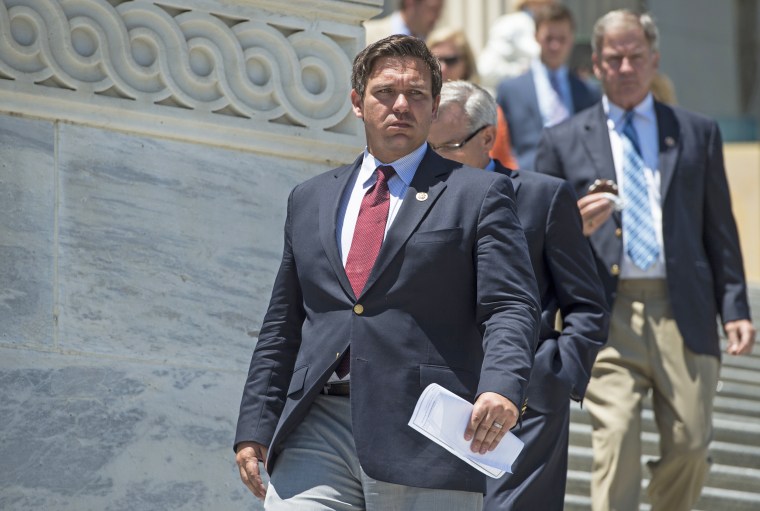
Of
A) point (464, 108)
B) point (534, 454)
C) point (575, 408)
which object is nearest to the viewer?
point (534, 454)

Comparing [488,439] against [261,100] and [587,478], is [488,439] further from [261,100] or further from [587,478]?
[587,478]

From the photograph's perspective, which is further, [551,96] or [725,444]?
[551,96]

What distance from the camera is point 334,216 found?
475 centimetres

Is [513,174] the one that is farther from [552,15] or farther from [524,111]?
[552,15]

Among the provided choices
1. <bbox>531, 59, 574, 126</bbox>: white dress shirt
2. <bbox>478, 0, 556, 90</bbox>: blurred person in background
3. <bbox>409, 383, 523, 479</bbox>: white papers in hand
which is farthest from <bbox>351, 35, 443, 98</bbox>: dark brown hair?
<bbox>478, 0, 556, 90</bbox>: blurred person in background

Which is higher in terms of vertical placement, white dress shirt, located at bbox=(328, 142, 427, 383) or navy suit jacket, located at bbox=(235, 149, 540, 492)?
white dress shirt, located at bbox=(328, 142, 427, 383)

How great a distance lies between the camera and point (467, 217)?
4609 mm

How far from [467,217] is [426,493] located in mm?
763

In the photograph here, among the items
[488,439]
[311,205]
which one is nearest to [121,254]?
[311,205]

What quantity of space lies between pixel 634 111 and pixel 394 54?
8.64 feet

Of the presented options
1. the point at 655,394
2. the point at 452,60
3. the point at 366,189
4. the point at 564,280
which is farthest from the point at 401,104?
the point at 452,60

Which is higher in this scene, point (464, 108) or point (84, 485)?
point (464, 108)

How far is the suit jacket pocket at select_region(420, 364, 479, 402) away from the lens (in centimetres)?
446

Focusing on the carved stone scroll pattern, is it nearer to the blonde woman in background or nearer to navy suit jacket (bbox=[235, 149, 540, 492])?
navy suit jacket (bbox=[235, 149, 540, 492])
